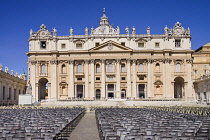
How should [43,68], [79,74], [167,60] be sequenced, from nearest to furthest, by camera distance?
[167,60] → [79,74] → [43,68]

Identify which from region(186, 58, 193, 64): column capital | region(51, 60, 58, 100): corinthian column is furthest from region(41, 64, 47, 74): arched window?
region(186, 58, 193, 64): column capital

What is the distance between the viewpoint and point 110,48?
273 ft

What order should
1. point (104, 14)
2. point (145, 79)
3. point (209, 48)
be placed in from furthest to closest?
point (104, 14)
point (209, 48)
point (145, 79)

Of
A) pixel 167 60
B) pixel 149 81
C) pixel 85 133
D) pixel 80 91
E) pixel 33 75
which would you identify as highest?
pixel 167 60

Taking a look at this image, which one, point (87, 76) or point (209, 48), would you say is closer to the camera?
point (87, 76)

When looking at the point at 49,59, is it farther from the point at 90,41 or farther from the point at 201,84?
the point at 201,84

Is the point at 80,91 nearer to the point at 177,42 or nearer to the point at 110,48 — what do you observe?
the point at 110,48

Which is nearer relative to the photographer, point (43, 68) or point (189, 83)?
point (189, 83)

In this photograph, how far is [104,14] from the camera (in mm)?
104688

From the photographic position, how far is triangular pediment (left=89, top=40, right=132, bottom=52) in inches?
3246

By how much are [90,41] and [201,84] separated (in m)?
34.8

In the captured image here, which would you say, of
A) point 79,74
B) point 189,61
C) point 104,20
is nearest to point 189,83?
point 189,61

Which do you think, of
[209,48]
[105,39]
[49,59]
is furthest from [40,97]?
[209,48]

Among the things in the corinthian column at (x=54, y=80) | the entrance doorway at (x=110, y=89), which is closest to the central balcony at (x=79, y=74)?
the corinthian column at (x=54, y=80)
